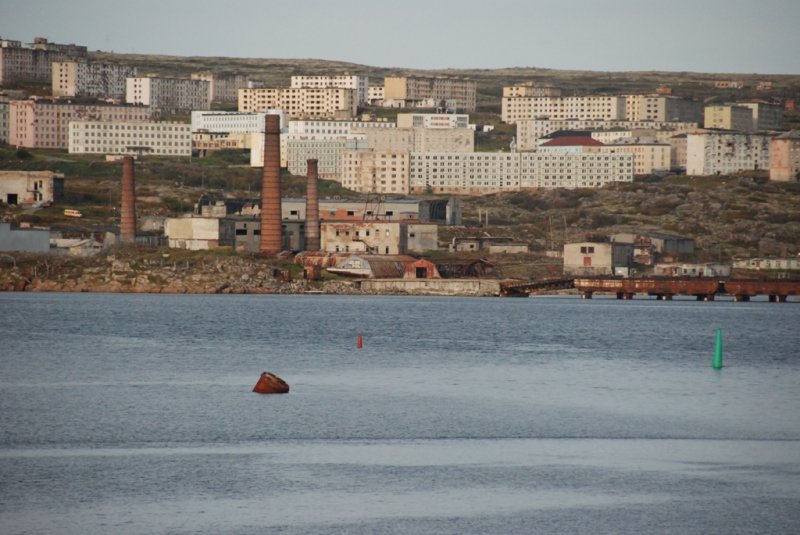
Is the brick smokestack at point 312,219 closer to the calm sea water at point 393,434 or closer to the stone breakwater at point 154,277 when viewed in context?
the stone breakwater at point 154,277

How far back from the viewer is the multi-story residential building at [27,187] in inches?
5940

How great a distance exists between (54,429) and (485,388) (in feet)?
55.7

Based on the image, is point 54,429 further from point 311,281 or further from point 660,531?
point 311,281

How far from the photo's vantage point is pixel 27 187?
15200 cm

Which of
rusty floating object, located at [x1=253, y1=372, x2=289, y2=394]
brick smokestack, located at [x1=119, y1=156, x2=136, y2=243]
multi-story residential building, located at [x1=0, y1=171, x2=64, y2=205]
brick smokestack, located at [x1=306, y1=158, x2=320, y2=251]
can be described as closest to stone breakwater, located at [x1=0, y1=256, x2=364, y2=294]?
brick smokestack, located at [x1=119, y1=156, x2=136, y2=243]

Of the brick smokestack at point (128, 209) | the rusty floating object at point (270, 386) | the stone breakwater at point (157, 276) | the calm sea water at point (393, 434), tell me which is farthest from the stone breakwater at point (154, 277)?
the rusty floating object at point (270, 386)

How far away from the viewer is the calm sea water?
28906 millimetres

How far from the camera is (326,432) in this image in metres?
39.1

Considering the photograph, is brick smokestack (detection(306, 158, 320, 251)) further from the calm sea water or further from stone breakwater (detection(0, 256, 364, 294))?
the calm sea water

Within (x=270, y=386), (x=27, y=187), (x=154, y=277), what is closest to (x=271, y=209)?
(x=154, y=277)

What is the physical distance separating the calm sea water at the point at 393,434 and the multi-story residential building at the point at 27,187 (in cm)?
7871

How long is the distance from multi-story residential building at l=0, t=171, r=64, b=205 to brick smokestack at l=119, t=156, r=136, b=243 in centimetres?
2471

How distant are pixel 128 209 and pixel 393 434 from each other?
306 feet

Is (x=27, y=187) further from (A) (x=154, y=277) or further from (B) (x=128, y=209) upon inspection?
(A) (x=154, y=277)
